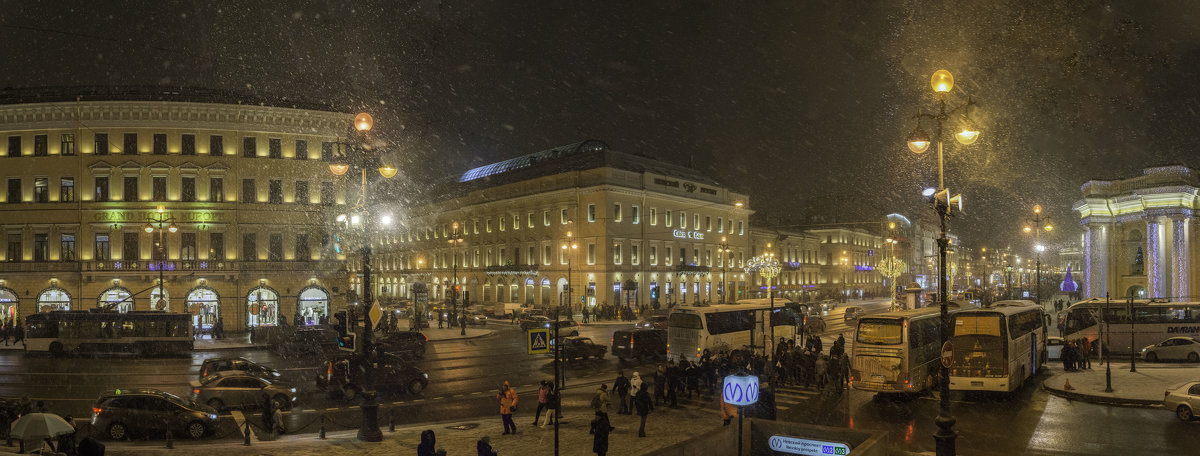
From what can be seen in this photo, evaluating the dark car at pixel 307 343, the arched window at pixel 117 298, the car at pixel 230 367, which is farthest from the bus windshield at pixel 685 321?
the arched window at pixel 117 298

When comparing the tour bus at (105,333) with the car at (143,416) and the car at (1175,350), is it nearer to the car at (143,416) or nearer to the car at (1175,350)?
the car at (143,416)

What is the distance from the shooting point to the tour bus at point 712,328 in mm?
27562

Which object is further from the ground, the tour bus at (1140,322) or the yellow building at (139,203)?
the yellow building at (139,203)

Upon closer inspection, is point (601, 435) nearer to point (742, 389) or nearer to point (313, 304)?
point (742, 389)

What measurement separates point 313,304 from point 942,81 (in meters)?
44.5

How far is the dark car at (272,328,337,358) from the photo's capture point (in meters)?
34.2

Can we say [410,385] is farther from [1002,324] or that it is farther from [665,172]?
[665,172]

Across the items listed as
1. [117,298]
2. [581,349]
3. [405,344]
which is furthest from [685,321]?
[117,298]

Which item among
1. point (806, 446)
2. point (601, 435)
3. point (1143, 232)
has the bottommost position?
point (806, 446)

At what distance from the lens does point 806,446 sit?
42.2 ft

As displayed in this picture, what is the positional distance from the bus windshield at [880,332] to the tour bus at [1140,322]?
1671cm

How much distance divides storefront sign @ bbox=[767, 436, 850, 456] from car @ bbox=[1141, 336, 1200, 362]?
26.8 metres

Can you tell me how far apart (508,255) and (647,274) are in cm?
1567

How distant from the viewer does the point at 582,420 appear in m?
18.2
